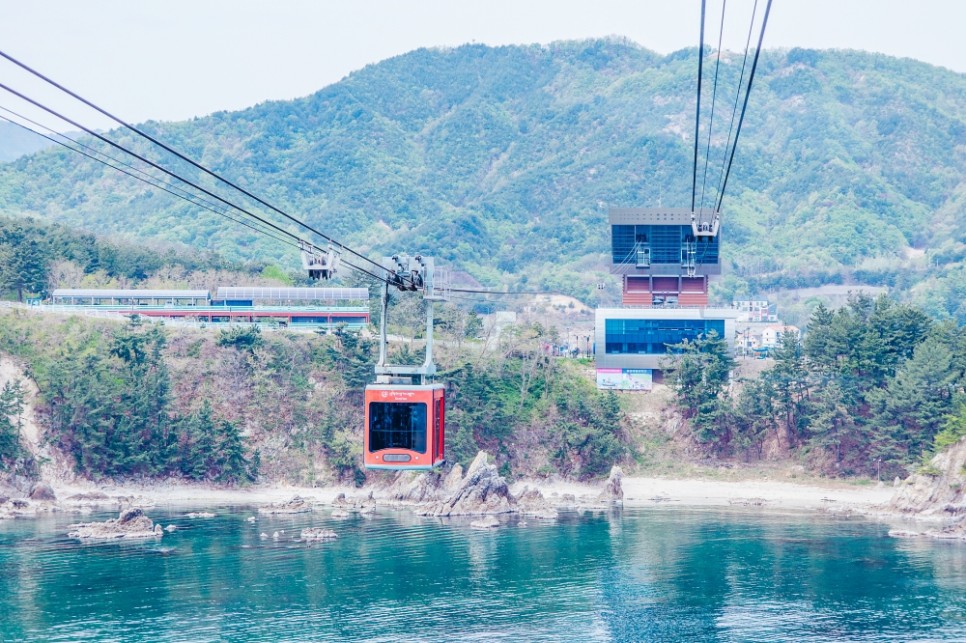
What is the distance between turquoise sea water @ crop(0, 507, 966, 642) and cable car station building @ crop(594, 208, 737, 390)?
26916mm

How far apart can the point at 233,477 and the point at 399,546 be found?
28.7 metres

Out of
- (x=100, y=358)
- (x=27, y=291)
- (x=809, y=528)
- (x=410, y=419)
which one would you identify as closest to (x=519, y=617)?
(x=410, y=419)

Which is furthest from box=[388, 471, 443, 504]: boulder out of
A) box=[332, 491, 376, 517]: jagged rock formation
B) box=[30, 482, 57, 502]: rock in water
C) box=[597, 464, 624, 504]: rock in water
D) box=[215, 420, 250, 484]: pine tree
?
box=[30, 482, 57, 502]: rock in water

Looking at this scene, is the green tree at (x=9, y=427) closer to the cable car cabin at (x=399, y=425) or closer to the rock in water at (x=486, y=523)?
the rock in water at (x=486, y=523)

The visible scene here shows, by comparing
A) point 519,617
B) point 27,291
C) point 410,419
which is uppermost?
point 27,291

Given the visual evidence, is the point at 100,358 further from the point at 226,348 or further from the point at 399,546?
the point at 399,546

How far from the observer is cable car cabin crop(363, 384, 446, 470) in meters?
53.5

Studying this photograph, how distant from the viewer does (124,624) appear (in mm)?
65750

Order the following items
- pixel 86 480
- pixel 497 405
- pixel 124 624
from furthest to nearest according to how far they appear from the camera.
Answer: pixel 497 405 → pixel 86 480 → pixel 124 624

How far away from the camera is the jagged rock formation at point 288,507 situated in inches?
3986

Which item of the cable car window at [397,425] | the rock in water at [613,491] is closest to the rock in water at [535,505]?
the rock in water at [613,491]

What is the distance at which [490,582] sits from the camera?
251 feet

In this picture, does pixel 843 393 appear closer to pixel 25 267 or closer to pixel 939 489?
pixel 939 489

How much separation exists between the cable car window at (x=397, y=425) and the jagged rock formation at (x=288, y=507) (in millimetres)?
49584
